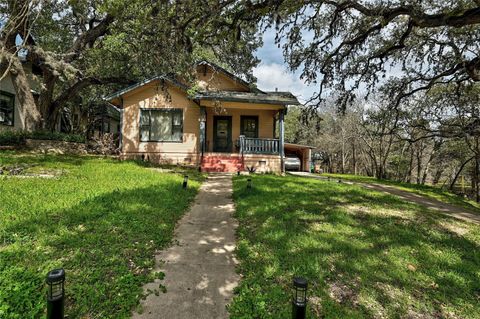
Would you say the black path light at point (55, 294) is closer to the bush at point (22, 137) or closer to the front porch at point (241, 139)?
the front porch at point (241, 139)

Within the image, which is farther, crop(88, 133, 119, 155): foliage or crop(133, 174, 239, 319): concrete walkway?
crop(88, 133, 119, 155): foliage

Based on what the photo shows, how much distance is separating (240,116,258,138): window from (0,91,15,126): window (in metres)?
13.2

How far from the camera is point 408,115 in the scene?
57.1 feet

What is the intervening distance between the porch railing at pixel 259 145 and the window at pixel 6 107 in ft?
43.5

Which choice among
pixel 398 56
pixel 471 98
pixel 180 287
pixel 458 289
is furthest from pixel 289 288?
pixel 471 98

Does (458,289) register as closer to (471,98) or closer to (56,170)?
(56,170)

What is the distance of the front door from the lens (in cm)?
1534

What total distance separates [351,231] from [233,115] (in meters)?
11.3

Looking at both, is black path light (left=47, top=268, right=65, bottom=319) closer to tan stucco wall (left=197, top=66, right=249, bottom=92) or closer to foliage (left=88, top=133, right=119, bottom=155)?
tan stucco wall (left=197, top=66, right=249, bottom=92)

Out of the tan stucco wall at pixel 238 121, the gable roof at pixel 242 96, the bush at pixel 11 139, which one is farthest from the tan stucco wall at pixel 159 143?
the bush at pixel 11 139

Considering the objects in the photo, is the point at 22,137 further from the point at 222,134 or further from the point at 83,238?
the point at 83,238

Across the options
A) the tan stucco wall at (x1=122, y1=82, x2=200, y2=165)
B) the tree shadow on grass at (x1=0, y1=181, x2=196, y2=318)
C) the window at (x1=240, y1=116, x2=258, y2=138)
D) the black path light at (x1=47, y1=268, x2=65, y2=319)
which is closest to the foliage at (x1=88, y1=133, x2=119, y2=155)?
the tan stucco wall at (x1=122, y1=82, x2=200, y2=165)

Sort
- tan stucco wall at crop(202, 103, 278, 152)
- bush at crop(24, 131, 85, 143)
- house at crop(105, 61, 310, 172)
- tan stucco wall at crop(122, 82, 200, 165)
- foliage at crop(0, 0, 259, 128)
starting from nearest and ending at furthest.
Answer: foliage at crop(0, 0, 259, 128) < bush at crop(24, 131, 85, 143) < house at crop(105, 61, 310, 172) < tan stucco wall at crop(122, 82, 200, 165) < tan stucco wall at crop(202, 103, 278, 152)

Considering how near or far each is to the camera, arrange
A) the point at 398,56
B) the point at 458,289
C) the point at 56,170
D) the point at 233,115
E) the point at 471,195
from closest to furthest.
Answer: the point at 458,289 < the point at 56,170 < the point at 398,56 < the point at 233,115 < the point at 471,195
